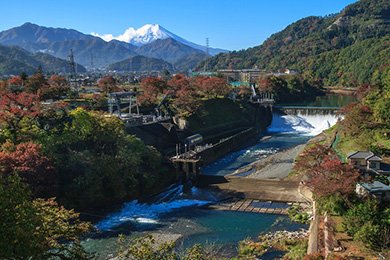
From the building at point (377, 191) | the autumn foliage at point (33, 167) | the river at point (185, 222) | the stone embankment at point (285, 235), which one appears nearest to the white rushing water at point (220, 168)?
the river at point (185, 222)

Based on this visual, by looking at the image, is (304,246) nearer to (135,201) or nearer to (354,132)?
(135,201)

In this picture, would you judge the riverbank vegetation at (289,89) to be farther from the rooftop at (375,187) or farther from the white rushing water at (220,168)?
the rooftop at (375,187)

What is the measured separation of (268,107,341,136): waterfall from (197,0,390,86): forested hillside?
51366 mm

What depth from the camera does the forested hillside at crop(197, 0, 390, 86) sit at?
106594 millimetres

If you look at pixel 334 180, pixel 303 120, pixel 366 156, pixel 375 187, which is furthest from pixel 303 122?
pixel 375 187

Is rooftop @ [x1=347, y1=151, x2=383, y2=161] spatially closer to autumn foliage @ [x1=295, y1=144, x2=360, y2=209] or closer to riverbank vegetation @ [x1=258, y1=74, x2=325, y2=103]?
autumn foliage @ [x1=295, y1=144, x2=360, y2=209]

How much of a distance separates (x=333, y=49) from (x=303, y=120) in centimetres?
9401

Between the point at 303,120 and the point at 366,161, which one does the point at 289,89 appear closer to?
the point at 303,120

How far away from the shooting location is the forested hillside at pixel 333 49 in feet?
350

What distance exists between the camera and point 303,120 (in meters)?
57.6

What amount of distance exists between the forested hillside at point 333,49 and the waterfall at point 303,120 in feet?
169

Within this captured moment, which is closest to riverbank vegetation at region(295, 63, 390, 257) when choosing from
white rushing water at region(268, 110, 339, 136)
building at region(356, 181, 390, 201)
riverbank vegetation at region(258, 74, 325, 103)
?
building at region(356, 181, 390, 201)

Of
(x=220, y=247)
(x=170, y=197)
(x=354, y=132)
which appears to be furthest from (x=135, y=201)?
(x=354, y=132)

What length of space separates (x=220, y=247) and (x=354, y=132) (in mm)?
22133
